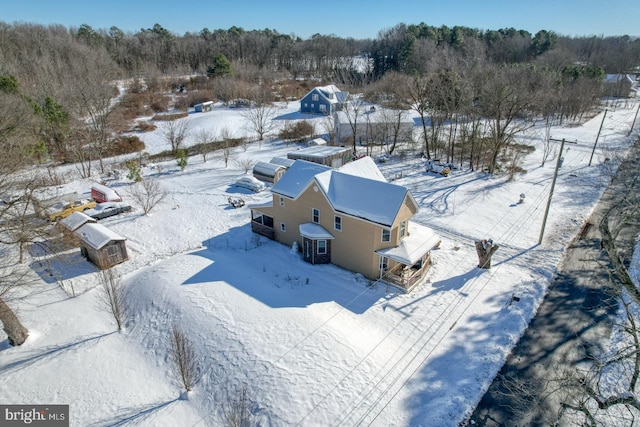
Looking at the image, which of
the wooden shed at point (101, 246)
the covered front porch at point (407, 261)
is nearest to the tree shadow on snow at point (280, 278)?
the covered front porch at point (407, 261)

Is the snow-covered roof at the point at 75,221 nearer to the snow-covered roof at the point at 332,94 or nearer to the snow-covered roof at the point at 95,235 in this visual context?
the snow-covered roof at the point at 95,235

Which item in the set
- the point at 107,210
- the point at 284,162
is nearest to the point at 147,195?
the point at 107,210

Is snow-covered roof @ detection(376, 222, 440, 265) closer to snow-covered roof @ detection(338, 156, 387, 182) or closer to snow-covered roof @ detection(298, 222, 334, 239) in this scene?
snow-covered roof @ detection(298, 222, 334, 239)

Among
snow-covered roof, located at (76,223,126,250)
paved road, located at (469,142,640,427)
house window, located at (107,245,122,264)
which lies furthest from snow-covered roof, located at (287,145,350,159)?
paved road, located at (469,142,640,427)

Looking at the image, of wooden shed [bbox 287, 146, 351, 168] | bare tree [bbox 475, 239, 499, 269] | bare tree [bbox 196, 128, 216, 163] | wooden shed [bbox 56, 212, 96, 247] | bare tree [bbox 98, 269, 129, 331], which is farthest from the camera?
bare tree [bbox 196, 128, 216, 163]

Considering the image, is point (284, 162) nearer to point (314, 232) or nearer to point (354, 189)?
point (314, 232)

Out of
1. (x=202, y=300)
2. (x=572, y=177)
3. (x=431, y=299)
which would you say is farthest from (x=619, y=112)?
(x=202, y=300)

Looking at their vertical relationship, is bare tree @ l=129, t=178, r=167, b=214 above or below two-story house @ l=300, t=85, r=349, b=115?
below
